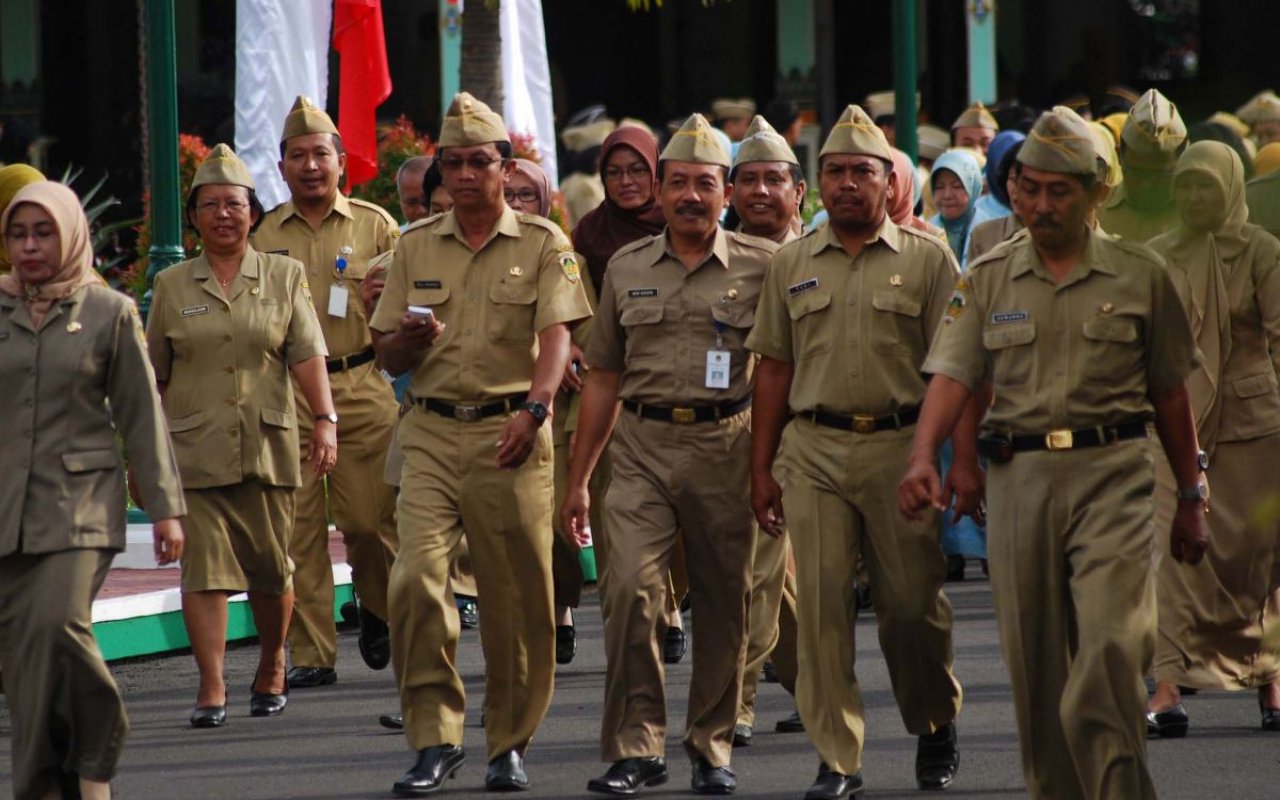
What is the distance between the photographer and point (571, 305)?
8.65m

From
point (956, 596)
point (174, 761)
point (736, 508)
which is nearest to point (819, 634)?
point (736, 508)

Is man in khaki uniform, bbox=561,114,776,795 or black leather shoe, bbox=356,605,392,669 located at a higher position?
man in khaki uniform, bbox=561,114,776,795

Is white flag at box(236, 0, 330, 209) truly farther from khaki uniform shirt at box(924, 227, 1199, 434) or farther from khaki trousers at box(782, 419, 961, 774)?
khaki uniform shirt at box(924, 227, 1199, 434)

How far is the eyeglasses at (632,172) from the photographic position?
35.9ft

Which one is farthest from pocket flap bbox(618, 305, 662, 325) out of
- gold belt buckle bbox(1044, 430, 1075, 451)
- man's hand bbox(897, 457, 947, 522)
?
gold belt buckle bbox(1044, 430, 1075, 451)

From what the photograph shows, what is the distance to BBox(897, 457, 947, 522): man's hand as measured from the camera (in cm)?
742

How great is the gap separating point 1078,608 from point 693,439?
173cm

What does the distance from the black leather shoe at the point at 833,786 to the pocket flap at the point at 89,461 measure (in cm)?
227

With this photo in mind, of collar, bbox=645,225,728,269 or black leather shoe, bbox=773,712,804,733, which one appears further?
black leather shoe, bbox=773,712,804,733

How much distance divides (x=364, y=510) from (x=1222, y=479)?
A: 137 inches

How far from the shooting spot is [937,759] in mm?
8406

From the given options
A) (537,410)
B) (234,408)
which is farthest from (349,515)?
(537,410)

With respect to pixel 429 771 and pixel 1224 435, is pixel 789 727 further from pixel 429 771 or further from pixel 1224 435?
pixel 1224 435

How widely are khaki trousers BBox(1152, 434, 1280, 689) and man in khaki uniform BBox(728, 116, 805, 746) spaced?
131 cm
